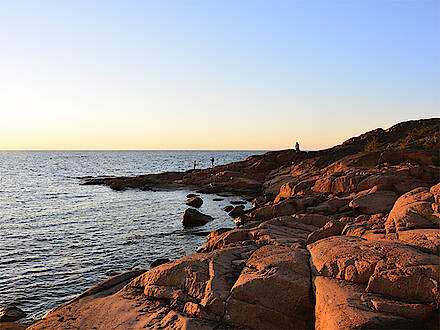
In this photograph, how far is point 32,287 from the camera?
39.9ft

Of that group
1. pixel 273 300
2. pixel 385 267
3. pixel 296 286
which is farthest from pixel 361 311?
pixel 273 300

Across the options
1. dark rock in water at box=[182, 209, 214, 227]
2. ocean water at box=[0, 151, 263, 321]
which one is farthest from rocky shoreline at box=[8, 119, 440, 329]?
dark rock in water at box=[182, 209, 214, 227]

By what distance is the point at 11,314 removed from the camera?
982 cm

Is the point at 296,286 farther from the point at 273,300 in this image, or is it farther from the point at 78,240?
the point at 78,240

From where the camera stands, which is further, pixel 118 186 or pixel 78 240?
pixel 118 186

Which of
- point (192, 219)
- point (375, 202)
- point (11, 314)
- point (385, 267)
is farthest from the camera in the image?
point (192, 219)

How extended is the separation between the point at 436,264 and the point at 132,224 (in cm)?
2014

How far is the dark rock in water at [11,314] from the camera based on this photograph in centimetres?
969

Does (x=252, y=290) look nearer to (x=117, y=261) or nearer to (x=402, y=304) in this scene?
(x=402, y=304)

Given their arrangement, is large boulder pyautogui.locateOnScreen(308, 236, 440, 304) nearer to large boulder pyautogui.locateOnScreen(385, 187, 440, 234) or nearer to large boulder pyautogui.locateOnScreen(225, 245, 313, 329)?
large boulder pyautogui.locateOnScreen(225, 245, 313, 329)

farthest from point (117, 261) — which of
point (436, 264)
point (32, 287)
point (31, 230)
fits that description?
point (436, 264)

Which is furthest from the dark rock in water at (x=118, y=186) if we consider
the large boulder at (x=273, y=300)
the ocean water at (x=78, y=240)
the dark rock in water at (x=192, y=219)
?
the large boulder at (x=273, y=300)

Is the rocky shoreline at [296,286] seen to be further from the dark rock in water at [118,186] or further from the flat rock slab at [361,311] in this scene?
the dark rock in water at [118,186]

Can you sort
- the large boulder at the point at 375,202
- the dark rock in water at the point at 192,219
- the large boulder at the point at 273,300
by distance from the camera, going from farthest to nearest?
the dark rock in water at the point at 192,219
the large boulder at the point at 375,202
the large boulder at the point at 273,300
